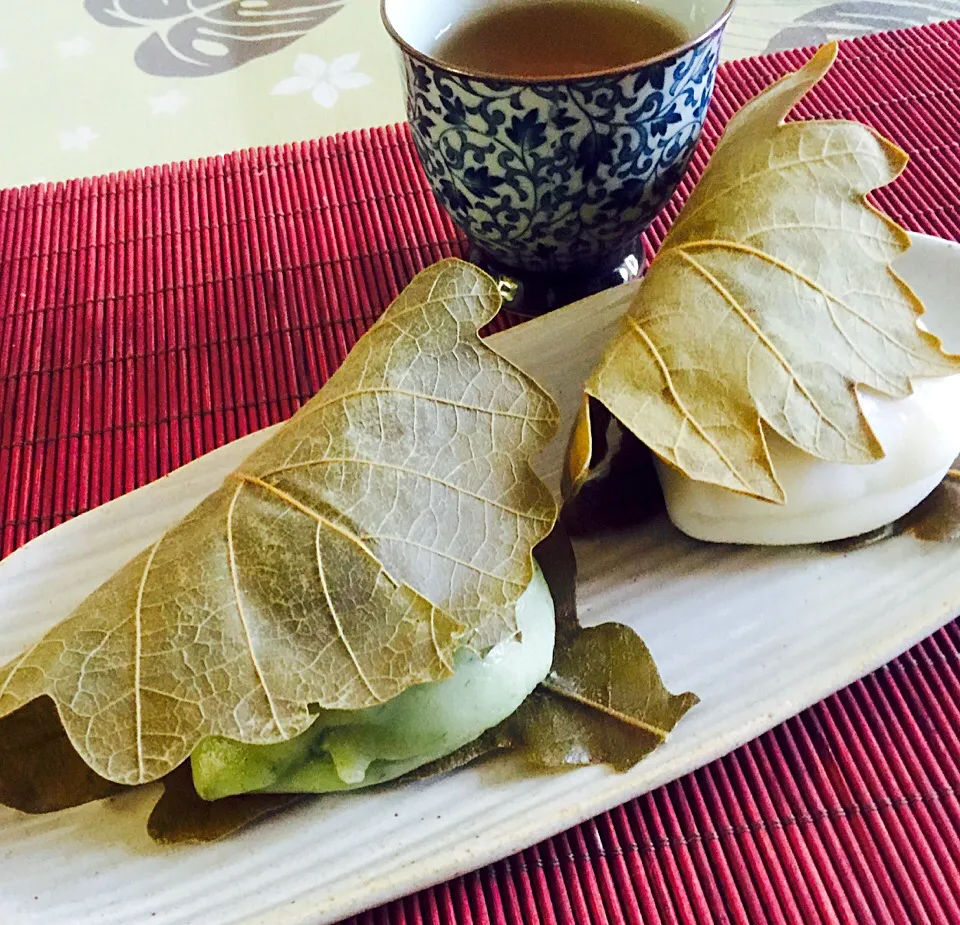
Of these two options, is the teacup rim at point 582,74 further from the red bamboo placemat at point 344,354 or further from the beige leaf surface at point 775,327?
the red bamboo placemat at point 344,354

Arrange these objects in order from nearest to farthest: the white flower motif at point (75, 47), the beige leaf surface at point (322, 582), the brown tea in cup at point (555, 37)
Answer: the beige leaf surface at point (322, 582) → the brown tea in cup at point (555, 37) → the white flower motif at point (75, 47)

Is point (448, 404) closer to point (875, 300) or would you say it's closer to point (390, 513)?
point (390, 513)

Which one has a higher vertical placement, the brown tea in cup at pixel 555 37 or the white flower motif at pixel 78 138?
the brown tea in cup at pixel 555 37

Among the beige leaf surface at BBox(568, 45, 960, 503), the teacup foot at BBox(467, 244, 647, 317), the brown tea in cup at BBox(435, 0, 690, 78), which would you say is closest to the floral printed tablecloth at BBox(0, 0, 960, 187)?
the brown tea in cup at BBox(435, 0, 690, 78)

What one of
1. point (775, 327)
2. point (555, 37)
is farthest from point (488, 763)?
point (555, 37)

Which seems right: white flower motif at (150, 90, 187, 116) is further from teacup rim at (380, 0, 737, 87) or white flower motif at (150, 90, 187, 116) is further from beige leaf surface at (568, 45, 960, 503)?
beige leaf surface at (568, 45, 960, 503)

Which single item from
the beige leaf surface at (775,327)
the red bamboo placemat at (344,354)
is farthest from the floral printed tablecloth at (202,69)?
the beige leaf surface at (775,327)

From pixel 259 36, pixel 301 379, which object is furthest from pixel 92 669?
pixel 259 36
